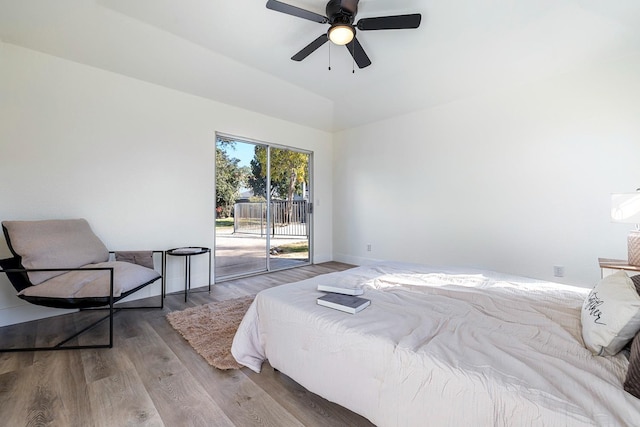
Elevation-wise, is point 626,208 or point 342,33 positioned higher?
point 342,33

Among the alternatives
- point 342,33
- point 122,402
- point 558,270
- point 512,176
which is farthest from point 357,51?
point 558,270

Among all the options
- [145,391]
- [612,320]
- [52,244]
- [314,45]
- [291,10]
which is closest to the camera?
[612,320]

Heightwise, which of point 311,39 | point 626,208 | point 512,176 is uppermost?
point 311,39

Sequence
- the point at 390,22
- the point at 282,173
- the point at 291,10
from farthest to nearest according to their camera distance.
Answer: the point at 282,173 → the point at 390,22 → the point at 291,10

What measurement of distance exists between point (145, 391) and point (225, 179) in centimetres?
296

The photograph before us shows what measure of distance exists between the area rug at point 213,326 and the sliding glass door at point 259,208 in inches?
44.3

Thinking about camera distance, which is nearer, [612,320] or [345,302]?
[612,320]

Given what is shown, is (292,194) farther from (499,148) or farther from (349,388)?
(349,388)

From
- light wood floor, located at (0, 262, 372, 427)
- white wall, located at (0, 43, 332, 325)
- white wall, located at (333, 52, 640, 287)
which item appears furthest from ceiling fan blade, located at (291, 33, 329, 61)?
light wood floor, located at (0, 262, 372, 427)

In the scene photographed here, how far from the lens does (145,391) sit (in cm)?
159

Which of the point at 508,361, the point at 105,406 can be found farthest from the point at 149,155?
the point at 508,361

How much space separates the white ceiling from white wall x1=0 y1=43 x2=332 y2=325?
23 cm

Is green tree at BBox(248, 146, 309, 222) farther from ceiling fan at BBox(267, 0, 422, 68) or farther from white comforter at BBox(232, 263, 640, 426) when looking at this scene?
white comforter at BBox(232, 263, 640, 426)

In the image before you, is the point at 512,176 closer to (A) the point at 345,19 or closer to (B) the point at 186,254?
(A) the point at 345,19
